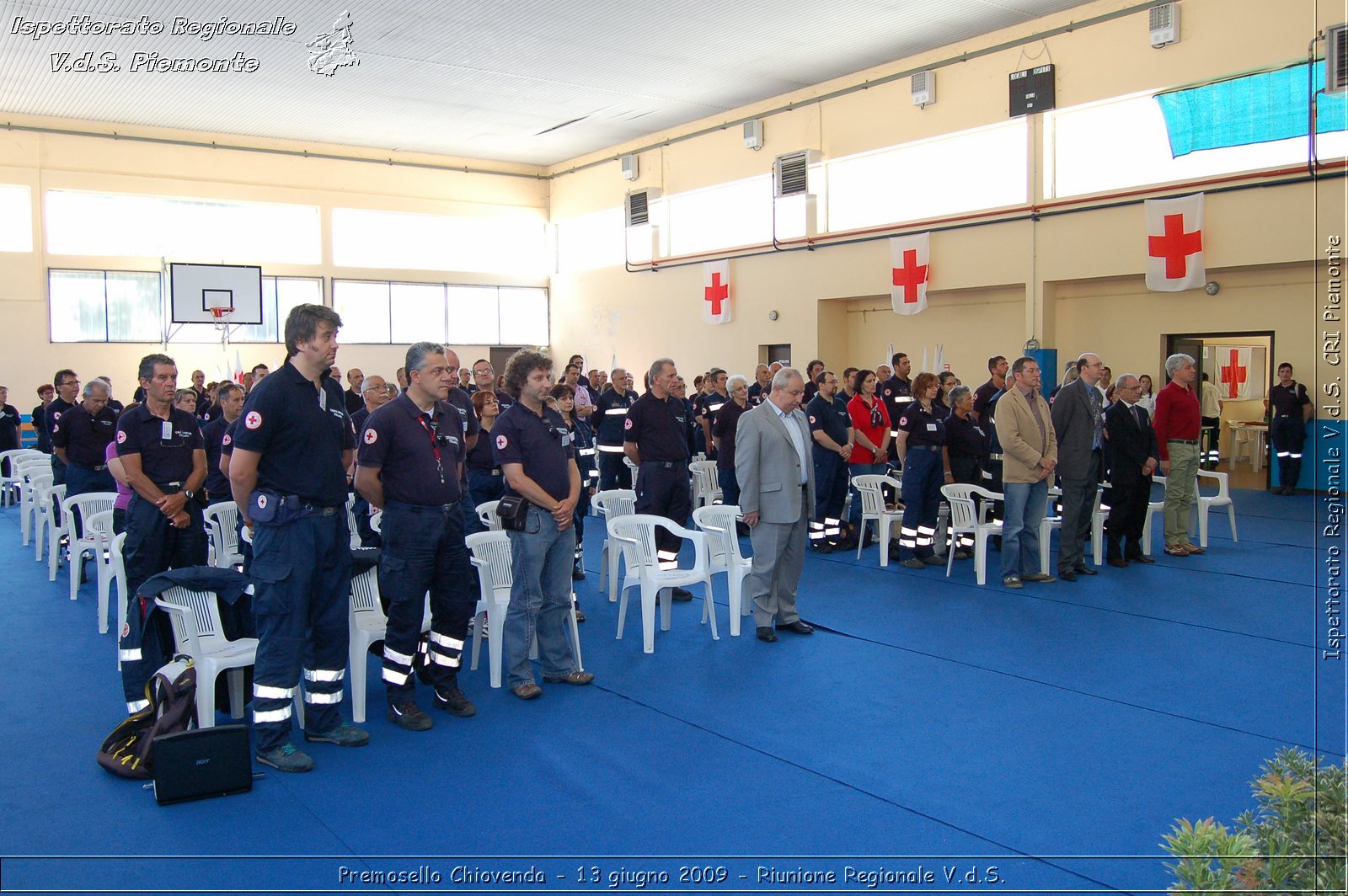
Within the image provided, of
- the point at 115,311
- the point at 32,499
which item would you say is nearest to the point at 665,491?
the point at 32,499

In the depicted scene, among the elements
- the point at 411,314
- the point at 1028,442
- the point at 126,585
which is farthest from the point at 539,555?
the point at 411,314

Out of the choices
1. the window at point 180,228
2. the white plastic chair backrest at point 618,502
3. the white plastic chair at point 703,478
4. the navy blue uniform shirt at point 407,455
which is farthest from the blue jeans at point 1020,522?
the window at point 180,228

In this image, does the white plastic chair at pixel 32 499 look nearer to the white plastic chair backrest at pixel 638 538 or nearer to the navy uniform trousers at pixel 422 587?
the white plastic chair backrest at pixel 638 538

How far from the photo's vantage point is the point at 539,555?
4820mm

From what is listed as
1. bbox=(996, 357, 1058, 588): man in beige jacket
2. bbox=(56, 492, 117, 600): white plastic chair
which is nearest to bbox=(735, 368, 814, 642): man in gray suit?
bbox=(996, 357, 1058, 588): man in beige jacket

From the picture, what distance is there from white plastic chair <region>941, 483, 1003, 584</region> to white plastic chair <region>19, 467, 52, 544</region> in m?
7.81

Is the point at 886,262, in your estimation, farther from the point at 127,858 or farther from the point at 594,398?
the point at 127,858

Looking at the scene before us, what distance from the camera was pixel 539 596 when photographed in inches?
192

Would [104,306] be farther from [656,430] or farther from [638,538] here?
[638,538]

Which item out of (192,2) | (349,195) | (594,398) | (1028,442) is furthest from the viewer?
(349,195)

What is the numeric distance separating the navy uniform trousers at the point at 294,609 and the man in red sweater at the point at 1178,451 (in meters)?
6.98

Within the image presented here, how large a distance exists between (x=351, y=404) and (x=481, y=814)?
7913 millimetres

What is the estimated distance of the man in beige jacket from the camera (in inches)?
281

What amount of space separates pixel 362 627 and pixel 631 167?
1627cm
